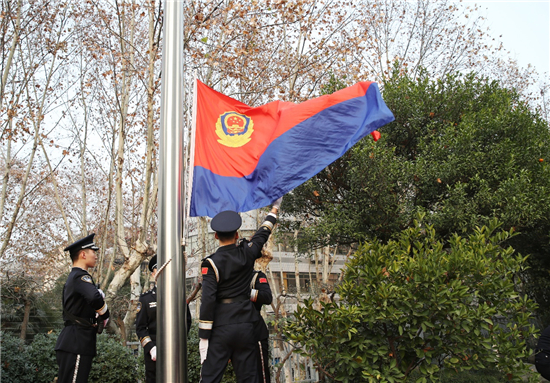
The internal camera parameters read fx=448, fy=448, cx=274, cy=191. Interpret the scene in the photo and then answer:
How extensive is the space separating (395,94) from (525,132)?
7.73 ft

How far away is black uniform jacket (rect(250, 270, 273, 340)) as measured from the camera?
435 centimetres

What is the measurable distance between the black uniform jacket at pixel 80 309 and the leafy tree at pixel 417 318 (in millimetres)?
2068

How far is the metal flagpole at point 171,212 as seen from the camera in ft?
11.8

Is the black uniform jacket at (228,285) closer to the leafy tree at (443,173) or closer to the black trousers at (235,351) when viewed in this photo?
the black trousers at (235,351)

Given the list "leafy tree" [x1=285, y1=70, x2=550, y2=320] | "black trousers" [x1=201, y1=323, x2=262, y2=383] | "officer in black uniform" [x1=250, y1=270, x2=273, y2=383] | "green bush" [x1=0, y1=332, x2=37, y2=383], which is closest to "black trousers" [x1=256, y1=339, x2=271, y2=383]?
"officer in black uniform" [x1=250, y1=270, x2=273, y2=383]

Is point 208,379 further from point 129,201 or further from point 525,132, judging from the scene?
point 129,201

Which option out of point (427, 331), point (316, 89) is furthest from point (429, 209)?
point (316, 89)

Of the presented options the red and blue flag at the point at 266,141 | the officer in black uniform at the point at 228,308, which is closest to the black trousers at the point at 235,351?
the officer in black uniform at the point at 228,308

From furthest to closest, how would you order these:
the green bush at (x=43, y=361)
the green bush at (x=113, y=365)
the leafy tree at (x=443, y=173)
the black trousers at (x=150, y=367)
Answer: the green bush at (x=43, y=361)
the green bush at (x=113, y=365)
the leafy tree at (x=443, y=173)
the black trousers at (x=150, y=367)

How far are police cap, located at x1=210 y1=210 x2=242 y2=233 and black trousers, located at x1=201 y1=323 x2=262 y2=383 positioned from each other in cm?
88

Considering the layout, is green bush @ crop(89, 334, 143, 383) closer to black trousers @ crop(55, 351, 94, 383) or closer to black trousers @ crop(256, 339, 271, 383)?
black trousers @ crop(55, 351, 94, 383)

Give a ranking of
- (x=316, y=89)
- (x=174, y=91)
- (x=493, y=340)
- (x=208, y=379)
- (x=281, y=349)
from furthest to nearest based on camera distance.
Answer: (x=316, y=89), (x=281, y=349), (x=493, y=340), (x=174, y=91), (x=208, y=379)

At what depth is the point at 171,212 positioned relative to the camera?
3.83 m

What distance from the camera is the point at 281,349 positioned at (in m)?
7.91
